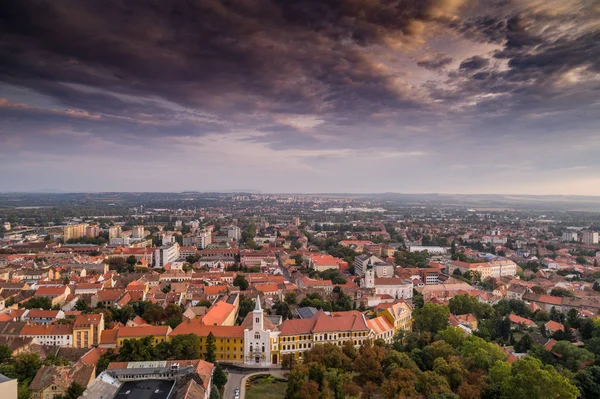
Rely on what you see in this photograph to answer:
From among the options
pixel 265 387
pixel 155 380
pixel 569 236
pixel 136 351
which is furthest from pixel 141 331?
pixel 569 236

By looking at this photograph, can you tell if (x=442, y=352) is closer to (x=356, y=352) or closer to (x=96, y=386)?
(x=356, y=352)

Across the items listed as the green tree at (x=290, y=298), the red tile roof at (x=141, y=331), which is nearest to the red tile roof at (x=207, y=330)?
the red tile roof at (x=141, y=331)

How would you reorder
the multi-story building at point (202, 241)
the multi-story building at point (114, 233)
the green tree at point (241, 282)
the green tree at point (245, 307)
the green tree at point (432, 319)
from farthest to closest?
1. the multi-story building at point (114, 233)
2. the multi-story building at point (202, 241)
3. the green tree at point (241, 282)
4. the green tree at point (245, 307)
5. the green tree at point (432, 319)

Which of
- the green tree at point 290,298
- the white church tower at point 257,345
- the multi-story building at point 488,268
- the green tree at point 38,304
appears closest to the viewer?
the white church tower at point 257,345

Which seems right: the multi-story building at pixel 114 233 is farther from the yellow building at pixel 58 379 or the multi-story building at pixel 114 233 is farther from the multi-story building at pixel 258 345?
the yellow building at pixel 58 379

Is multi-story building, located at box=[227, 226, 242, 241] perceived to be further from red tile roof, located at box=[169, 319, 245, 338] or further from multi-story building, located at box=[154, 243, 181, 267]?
red tile roof, located at box=[169, 319, 245, 338]

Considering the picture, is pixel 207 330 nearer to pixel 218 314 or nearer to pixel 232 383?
pixel 218 314

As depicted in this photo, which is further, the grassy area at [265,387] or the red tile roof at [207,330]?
the red tile roof at [207,330]
